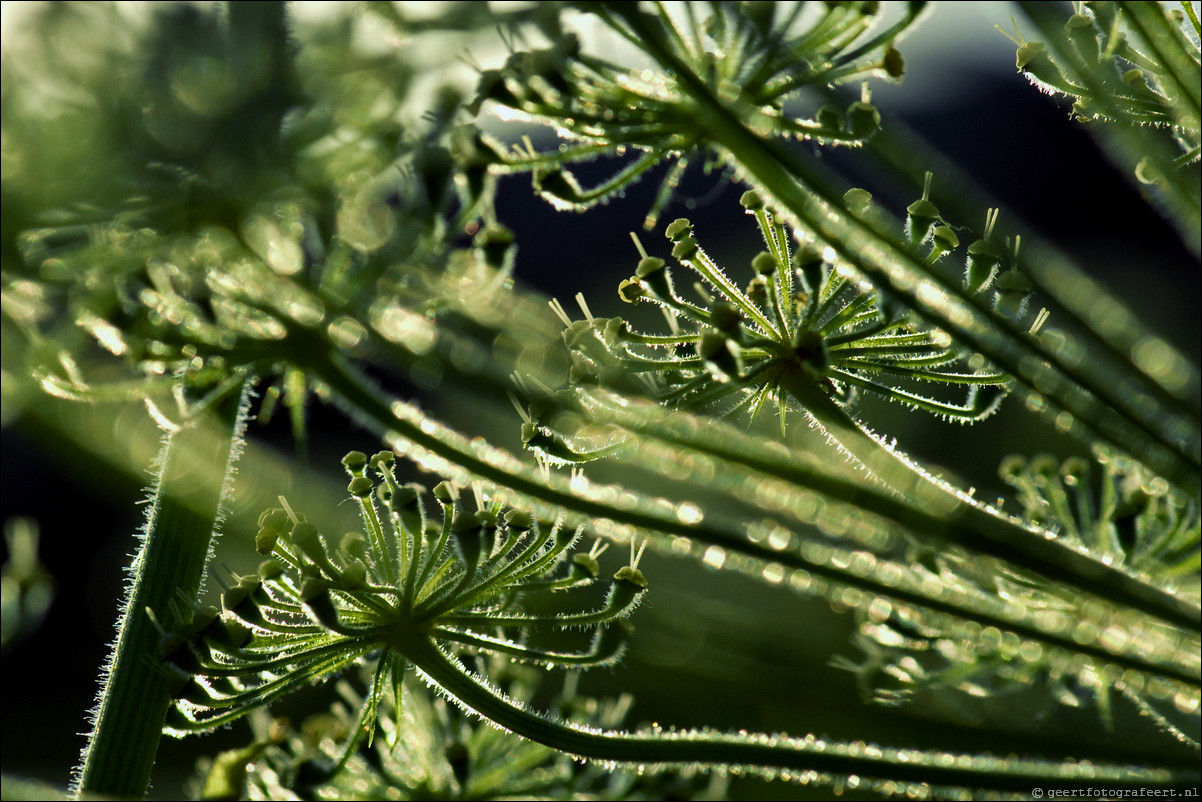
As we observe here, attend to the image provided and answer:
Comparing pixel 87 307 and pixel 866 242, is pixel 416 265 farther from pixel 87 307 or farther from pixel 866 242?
pixel 866 242

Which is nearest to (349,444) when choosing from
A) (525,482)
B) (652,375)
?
(652,375)

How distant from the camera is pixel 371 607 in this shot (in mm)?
2709

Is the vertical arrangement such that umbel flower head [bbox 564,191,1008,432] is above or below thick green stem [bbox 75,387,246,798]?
above

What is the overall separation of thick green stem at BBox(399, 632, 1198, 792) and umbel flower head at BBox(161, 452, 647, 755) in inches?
15.4

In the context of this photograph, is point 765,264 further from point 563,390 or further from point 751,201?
point 563,390

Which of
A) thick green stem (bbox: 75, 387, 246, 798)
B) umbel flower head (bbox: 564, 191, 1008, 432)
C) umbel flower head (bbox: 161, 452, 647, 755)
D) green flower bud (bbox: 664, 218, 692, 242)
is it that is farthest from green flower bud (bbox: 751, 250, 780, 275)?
thick green stem (bbox: 75, 387, 246, 798)

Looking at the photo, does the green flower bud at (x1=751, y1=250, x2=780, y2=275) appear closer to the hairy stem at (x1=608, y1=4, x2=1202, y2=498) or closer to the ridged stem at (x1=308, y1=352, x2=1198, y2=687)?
the hairy stem at (x1=608, y1=4, x2=1202, y2=498)

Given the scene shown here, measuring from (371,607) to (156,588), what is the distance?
1.89ft

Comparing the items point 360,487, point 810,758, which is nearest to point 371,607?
point 360,487

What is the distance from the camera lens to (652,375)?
3156mm

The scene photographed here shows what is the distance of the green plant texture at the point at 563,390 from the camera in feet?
5.40

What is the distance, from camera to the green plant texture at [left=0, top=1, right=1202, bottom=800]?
64.7 inches

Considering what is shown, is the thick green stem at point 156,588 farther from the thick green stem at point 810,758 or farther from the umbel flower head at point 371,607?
the thick green stem at point 810,758

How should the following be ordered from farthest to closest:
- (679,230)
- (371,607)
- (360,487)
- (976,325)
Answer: (679,230) → (360,487) → (371,607) → (976,325)
